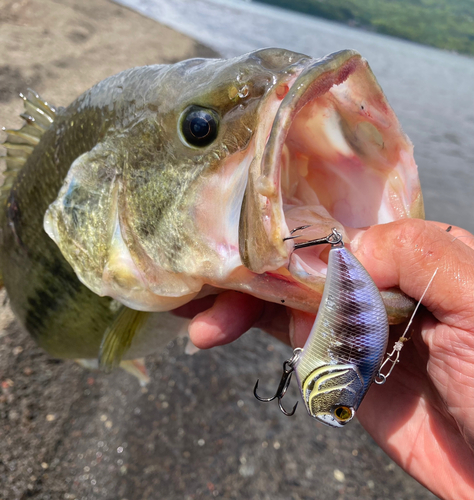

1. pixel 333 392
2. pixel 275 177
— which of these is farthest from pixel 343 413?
pixel 275 177

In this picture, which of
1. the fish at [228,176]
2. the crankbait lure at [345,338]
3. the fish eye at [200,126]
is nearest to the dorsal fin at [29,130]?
the fish at [228,176]

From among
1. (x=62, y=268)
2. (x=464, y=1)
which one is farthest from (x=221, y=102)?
(x=464, y=1)

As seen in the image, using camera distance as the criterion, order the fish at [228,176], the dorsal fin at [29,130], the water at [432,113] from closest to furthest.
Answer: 1. the fish at [228,176]
2. the dorsal fin at [29,130]
3. the water at [432,113]

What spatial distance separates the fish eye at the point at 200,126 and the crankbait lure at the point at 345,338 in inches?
16.2

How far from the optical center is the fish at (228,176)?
94 centimetres

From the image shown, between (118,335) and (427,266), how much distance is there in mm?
1263

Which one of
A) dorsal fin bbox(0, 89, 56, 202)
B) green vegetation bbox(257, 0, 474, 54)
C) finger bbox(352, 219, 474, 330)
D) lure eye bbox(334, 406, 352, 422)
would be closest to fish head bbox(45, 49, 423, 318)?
finger bbox(352, 219, 474, 330)

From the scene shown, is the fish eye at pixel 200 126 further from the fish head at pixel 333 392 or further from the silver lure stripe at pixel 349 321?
the fish head at pixel 333 392

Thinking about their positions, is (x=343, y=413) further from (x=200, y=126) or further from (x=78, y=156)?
(x=78, y=156)

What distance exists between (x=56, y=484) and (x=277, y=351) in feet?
6.87

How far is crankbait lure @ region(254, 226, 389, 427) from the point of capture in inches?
36.4

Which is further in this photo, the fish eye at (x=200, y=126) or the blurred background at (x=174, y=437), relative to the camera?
the blurred background at (x=174, y=437)

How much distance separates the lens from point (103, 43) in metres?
11.4

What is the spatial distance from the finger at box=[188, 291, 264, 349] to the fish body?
60cm
